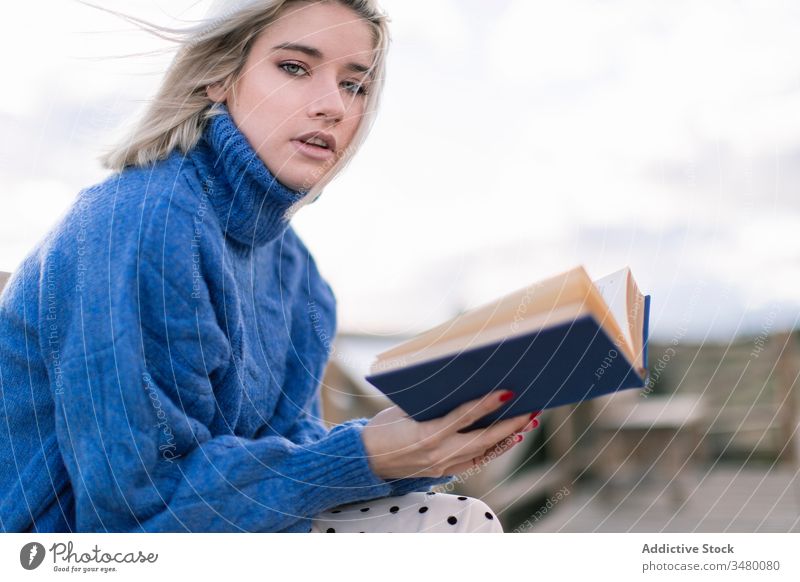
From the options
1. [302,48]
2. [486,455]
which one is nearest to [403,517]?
[486,455]

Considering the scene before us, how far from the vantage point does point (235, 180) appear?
0.80m

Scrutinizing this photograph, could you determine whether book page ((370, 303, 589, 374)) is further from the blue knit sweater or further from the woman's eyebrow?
the woman's eyebrow

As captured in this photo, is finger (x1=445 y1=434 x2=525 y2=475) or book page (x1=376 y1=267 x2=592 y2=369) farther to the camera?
finger (x1=445 y1=434 x2=525 y2=475)

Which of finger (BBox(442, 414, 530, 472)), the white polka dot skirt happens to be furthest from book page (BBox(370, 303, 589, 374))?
the white polka dot skirt

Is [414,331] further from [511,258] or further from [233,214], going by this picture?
[233,214]

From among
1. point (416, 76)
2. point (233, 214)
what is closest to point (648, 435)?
Answer: point (416, 76)

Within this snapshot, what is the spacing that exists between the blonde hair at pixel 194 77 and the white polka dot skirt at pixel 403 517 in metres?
0.32

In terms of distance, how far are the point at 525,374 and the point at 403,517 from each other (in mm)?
245

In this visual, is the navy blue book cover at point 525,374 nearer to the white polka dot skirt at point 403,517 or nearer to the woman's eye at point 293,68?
the white polka dot skirt at point 403,517

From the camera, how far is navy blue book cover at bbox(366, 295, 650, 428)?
62 centimetres
